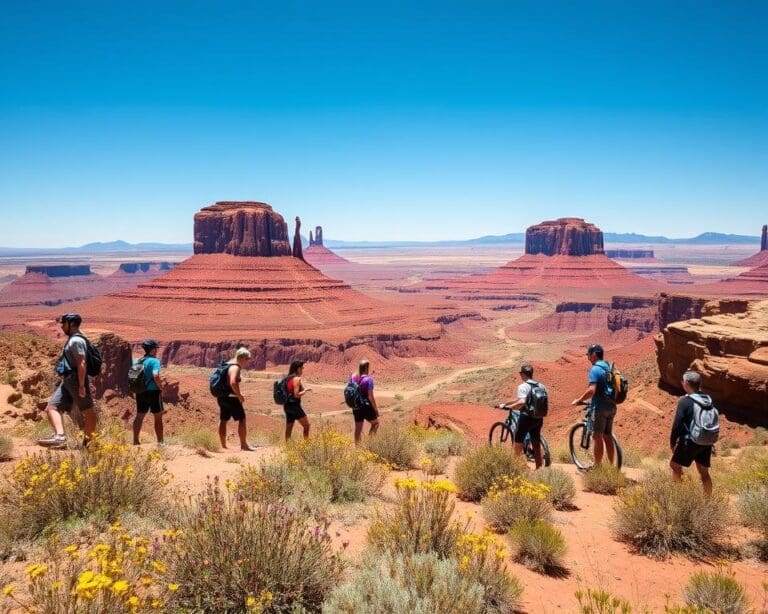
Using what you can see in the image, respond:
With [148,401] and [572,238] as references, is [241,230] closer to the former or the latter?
[148,401]

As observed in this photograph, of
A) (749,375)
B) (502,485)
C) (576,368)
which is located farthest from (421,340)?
(502,485)

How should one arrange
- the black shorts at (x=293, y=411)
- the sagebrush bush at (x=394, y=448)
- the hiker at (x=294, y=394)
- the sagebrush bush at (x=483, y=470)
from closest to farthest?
the sagebrush bush at (x=483, y=470), the sagebrush bush at (x=394, y=448), the hiker at (x=294, y=394), the black shorts at (x=293, y=411)

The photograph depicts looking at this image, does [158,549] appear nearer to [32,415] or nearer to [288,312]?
[32,415]

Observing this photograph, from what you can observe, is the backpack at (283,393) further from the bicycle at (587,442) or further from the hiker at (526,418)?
the bicycle at (587,442)

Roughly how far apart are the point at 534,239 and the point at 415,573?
5645 inches

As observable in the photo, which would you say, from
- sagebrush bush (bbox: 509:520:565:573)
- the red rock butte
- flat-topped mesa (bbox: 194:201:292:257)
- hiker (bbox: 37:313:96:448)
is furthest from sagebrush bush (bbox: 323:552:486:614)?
flat-topped mesa (bbox: 194:201:292:257)

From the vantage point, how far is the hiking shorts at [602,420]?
26.5 feet

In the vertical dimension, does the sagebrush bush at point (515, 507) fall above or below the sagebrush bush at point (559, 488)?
above

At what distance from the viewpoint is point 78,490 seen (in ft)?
17.1

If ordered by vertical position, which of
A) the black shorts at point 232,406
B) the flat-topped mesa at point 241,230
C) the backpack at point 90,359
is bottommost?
the black shorts at point 232,406

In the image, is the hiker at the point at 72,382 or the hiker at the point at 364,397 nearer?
the hiker at the point at 72,382

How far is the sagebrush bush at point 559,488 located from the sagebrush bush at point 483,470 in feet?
0.84

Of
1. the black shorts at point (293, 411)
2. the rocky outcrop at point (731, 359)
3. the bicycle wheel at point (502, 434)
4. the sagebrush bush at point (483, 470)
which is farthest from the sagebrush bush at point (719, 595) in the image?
the rocky outcrop at point (731, 359)

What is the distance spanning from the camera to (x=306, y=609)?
159 inches
